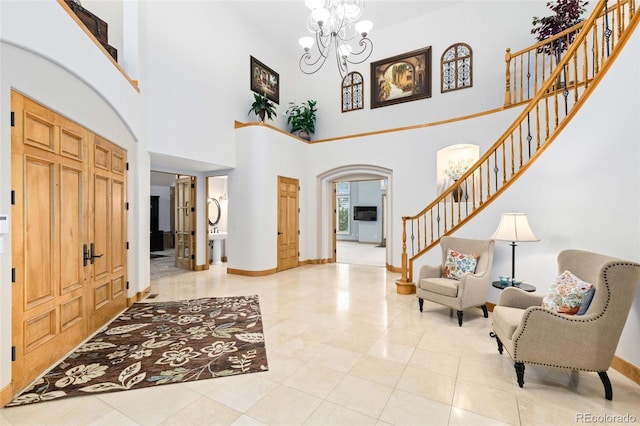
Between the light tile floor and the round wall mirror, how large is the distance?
569cm

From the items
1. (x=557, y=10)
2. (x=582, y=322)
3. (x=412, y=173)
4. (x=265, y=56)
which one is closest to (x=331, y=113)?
(x=265, y=56)

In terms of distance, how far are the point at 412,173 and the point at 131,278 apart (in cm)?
581

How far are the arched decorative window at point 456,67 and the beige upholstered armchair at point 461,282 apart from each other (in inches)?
178

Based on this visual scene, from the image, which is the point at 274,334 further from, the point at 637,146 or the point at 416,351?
the point at 637,146

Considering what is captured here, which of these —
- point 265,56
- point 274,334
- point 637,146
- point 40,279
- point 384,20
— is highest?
point 384,20

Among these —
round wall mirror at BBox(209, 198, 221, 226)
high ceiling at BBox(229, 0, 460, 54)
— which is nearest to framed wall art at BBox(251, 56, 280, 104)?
high ceiling at BBox(229, 0, 460, 54)

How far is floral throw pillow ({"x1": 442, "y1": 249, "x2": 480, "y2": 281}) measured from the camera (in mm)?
4086

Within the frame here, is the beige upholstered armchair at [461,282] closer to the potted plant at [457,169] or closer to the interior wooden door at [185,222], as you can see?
the potted plant at [457,169]

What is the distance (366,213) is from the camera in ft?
45.1

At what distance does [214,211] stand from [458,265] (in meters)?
6.96

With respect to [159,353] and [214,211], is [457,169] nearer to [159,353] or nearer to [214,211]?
[159,353]

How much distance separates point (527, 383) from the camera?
2.44 m

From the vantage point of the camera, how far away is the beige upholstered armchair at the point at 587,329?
215 centimetres

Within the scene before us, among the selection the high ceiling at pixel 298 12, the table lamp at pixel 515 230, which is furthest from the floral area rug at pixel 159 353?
the high ceiling at pixel 298 12
